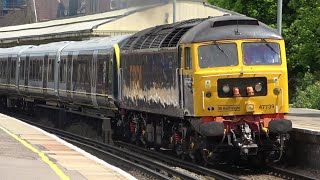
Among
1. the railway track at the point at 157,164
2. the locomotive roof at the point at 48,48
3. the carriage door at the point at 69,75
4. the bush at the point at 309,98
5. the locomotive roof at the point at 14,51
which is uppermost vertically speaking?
the locomotive roof at the point at 14,51

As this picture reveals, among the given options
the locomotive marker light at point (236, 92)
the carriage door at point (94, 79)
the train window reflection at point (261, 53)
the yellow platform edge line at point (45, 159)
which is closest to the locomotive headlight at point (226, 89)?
the locomotive marker light at point (236, 92)

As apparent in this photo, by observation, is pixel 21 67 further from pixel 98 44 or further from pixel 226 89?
pixel 226 89

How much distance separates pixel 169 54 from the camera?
16.2 meters

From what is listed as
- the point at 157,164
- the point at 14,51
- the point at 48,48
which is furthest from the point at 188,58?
the point at 14,51

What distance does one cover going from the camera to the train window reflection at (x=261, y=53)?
50.6ft

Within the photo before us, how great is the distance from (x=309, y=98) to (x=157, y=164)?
2223 cm

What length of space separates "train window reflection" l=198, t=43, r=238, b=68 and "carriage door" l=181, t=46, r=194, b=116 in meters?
0.28

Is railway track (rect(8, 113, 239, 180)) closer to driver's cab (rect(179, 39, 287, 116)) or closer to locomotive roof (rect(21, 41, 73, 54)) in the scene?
driver's cab (rect(179, 39, 287, 116))

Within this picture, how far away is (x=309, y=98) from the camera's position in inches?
1458

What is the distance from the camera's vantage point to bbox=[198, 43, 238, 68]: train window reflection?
15211 millimetres

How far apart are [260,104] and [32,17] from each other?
82118 mm

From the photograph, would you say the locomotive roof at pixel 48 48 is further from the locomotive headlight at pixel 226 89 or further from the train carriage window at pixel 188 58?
the locomotive headlight at pixel 226 89

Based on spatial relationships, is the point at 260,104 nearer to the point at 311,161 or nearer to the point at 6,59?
the point at 311,161

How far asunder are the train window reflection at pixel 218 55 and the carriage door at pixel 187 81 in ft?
0.91
